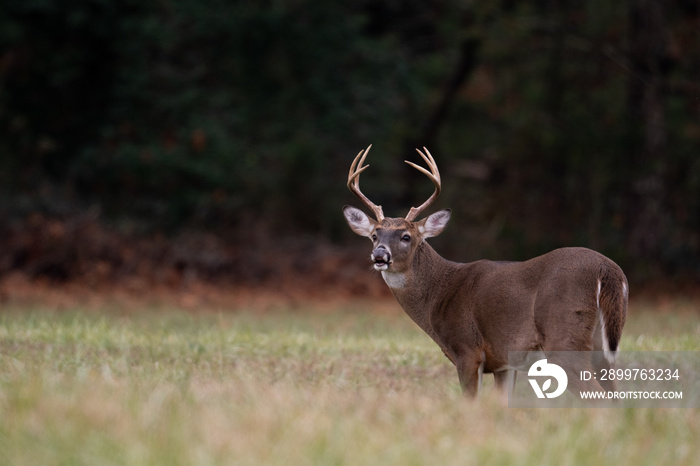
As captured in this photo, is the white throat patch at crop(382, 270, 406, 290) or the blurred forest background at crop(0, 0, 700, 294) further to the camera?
the blurred forest background at crop(0, 0, 700, 294)

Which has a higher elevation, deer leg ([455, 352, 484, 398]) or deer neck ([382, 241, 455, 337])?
deer neck ([382, 241, 455, 337])

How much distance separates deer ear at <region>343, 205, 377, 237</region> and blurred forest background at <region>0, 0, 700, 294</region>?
28.4 ft

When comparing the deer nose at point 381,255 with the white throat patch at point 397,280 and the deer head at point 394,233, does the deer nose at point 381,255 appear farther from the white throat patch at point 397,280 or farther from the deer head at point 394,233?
the white throat patch at point 397,280

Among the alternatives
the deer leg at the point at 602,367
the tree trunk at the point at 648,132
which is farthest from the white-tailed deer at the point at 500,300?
the tree trunk at the point at 648,132

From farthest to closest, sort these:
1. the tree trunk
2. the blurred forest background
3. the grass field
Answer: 1. the tree trunk
2. the blurred forest background
3. the grass field

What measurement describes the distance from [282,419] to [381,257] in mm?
1970

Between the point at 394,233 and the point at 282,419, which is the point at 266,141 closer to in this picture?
the point at 394,233

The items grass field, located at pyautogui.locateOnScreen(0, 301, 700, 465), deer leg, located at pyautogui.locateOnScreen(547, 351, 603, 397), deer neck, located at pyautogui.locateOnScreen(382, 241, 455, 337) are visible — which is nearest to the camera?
grass field, located at pyautogui.locateOnScreen(0, 301, 700, 465)

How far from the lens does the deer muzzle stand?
6039 millimetres

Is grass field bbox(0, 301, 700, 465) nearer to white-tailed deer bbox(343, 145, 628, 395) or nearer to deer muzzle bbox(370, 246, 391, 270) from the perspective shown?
white-tailed deer bbox(343, 145, 628, 395)

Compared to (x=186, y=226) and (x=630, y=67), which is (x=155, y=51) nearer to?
(x=186, y=226)

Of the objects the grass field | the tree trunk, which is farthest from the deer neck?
the tree trunk

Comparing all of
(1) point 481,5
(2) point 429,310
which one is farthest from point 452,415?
(1) point 481,5

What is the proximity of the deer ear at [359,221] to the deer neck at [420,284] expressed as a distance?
1.32 feet
